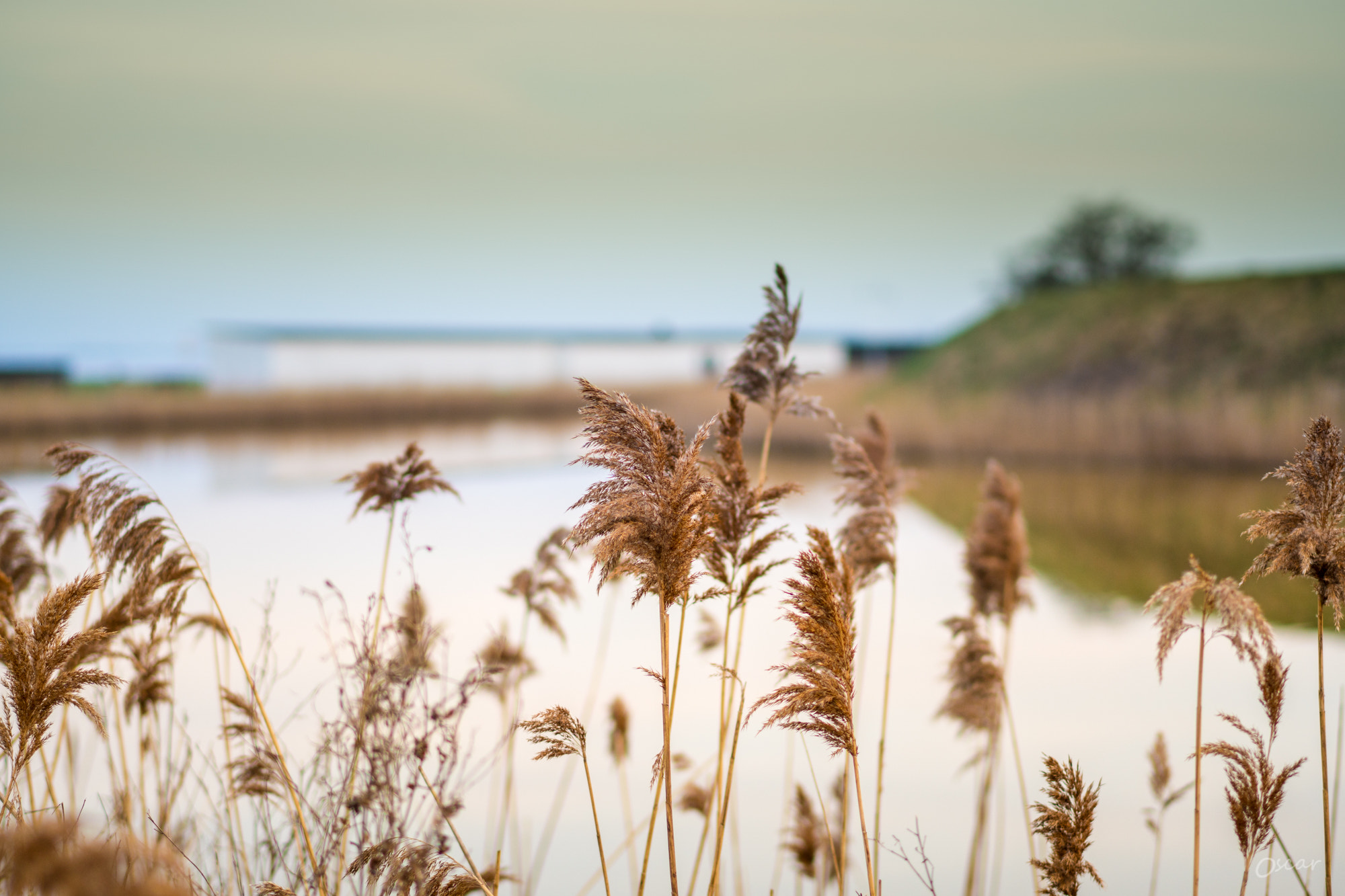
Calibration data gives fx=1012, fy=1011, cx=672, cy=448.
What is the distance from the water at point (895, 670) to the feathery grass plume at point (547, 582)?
0.32 metres

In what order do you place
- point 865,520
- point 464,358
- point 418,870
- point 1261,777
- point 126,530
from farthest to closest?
point 464,358 < point 865,520 < point 126,530 < point 1261,777 < point 418,870

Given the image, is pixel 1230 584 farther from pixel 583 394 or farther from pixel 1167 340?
pixel 1167 340

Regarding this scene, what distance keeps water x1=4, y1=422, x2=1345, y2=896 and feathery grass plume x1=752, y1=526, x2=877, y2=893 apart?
103 cm

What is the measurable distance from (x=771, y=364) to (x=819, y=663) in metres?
1.04

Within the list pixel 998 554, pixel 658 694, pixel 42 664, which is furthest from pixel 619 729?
pixel 658 694

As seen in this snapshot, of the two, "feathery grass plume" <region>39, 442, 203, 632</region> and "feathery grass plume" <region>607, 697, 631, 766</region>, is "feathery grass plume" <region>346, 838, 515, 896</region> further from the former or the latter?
"feathery grass plume" <region>607, 697, 631, 766</region>

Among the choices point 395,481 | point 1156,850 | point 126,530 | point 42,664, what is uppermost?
point 395,481

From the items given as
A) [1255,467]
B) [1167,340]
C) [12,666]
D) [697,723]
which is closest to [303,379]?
[1167,340]

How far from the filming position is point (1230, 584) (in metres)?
2.30

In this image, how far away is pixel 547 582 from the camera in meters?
3.65

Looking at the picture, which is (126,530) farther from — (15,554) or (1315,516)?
(1315,516)

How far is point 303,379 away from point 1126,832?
138 feet

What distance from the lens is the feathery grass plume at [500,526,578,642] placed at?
3621mm

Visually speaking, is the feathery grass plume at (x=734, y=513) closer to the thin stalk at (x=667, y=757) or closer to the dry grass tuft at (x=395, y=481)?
the thin stalk at (x=667, y=757)
